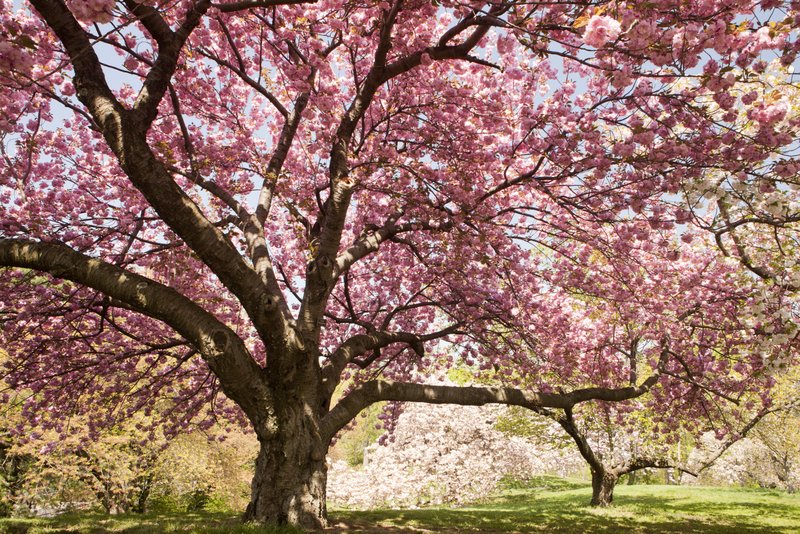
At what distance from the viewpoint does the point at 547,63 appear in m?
7.72

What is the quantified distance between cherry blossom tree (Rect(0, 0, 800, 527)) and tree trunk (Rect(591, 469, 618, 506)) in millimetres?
3162

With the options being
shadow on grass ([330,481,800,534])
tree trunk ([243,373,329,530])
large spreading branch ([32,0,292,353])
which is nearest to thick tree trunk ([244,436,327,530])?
tree trunk ([243,373,329,530])

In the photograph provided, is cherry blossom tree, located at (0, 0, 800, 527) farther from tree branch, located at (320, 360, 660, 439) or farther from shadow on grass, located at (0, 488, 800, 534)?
shadow on grass, located at (0, 488, 800, 534)

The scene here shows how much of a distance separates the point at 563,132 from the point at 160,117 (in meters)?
7.37

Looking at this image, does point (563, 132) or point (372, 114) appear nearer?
point (563, 132)

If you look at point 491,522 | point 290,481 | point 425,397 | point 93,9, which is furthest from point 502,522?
point 93,9

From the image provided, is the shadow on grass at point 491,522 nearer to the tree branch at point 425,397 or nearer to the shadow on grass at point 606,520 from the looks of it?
the shadow on grass at point 606,520

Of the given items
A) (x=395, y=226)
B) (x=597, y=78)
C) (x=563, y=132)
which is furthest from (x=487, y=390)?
(x=597, y=78)

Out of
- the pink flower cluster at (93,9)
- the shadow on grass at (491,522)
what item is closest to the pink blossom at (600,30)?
the pink flower cluster at (93,9)

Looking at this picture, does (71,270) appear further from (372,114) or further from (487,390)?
(487,390)

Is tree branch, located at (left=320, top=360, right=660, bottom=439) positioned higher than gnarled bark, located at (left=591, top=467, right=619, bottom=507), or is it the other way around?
tree branch, located at (left=320, top=360, right=660, bottom=439)

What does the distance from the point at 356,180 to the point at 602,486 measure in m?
12.1

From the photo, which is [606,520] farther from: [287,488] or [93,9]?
[93,9]

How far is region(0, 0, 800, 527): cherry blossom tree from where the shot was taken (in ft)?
15.9
